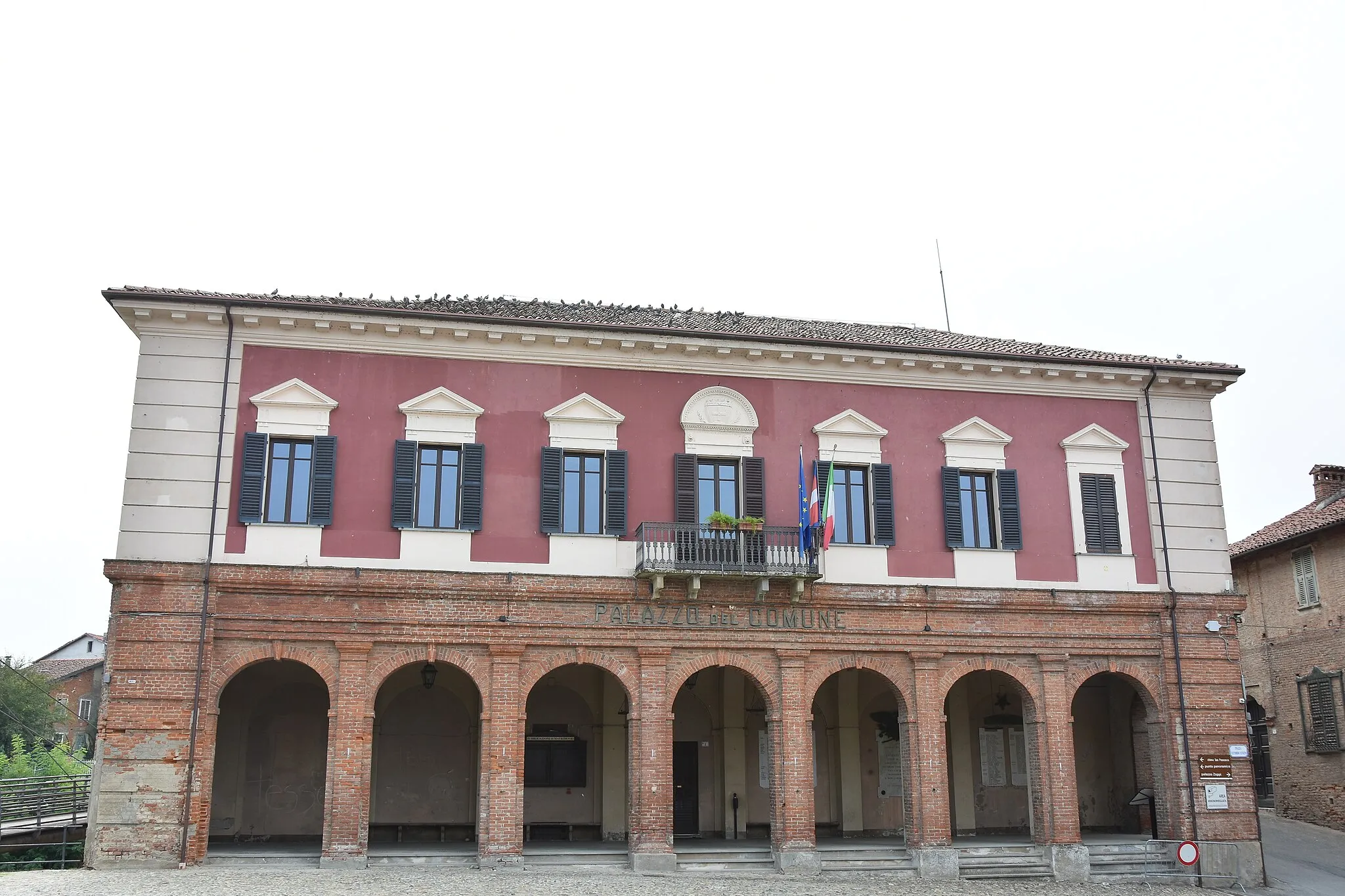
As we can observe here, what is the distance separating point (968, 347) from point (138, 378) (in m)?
15.2

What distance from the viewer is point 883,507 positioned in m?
21.5

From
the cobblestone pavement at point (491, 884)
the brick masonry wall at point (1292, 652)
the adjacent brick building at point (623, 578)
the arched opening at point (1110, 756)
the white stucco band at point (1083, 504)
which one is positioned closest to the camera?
the cobblestone pavement at point (491, 884)

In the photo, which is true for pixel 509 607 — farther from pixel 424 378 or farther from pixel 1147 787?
pixel 1147 787

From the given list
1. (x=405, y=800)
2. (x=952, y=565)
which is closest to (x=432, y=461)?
(x=405, y=800)

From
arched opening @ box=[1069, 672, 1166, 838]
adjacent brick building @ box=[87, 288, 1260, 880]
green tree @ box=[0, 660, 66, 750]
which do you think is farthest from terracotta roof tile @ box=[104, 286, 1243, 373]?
green tree @ box=[0, 660, 66, 750]

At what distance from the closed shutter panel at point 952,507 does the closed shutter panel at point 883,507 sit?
99 centimetres

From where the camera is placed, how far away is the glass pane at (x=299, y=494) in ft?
64.7

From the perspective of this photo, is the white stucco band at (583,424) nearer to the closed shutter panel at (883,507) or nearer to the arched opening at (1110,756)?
the closed shutter panel at (883,507)

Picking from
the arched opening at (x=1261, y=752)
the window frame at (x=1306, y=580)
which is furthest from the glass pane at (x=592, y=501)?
the arched opening at (x=1261, y=752)

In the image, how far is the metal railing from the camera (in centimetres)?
2003

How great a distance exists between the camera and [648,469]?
2088cm

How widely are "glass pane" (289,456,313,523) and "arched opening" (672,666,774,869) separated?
26.4 ft

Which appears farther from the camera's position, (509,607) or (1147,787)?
(1147,787)

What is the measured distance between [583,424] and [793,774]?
23.4ft
